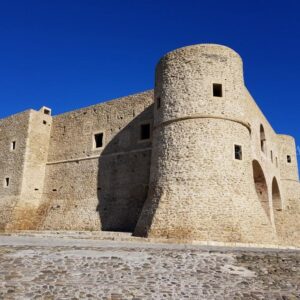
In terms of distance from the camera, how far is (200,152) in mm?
12789

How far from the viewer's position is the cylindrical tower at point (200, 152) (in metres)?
11.9

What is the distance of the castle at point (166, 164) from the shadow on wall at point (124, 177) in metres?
0.05

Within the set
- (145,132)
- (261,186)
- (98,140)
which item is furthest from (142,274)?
(98,140)

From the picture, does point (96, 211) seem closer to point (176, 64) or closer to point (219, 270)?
point (176, 64)

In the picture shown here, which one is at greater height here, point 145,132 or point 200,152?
point 145,132

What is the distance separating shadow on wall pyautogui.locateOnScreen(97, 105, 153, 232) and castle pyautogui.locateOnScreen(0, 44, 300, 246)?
0.16 ft

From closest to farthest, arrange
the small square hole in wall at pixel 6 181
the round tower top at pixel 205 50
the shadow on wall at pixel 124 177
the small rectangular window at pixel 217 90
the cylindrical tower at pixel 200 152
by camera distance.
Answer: the cylindrical tower at pixel 200 152
the small rectangular window at pixel 217 90
the round tower top at pixel 205 50
the shadow on wall at pixel 124 177
the small square hole in wall at pixel 6 181

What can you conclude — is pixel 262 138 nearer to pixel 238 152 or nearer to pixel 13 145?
pixel 238 152

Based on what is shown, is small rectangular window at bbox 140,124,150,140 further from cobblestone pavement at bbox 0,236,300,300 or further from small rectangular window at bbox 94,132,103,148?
cobblestone pavement at bbox 0,236,300,300

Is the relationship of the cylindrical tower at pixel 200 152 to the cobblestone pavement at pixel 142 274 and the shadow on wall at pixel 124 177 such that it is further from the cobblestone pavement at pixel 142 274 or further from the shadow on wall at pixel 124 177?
the cobblestone pavement at pixel 142 274

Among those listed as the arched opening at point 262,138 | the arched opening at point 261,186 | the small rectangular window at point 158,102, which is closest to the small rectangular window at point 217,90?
the small rectangular window at point 158,102

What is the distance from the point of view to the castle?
A: 12242 mm

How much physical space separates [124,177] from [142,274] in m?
11.0

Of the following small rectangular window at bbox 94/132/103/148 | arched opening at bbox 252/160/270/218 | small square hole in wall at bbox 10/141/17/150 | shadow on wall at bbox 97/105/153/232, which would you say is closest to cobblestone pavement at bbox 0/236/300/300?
shadow on wall at bbox 97/105/153/232
